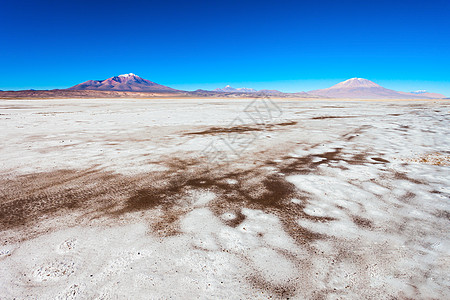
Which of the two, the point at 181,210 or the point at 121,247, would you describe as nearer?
the point at 121,247

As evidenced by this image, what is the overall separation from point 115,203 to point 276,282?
7.91 feet

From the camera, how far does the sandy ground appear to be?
1.94 meters

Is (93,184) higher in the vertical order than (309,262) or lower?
higher

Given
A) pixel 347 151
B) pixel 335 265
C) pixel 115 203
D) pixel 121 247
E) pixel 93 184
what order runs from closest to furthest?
pixel 335 265, pixel 121 247, pixel 115 203, pixel 93 184, pixel 347 151

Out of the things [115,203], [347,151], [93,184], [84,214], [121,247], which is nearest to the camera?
[121,247]

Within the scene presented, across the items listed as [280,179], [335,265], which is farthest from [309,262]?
[280,179]

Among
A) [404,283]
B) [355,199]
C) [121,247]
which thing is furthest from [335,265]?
[121,247]

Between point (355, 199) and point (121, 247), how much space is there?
Answer: 3194 mm

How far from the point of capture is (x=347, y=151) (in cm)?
629

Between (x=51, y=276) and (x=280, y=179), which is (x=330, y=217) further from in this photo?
(x=51, y=276)

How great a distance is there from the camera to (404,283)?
6.42 feet

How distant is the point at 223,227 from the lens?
2758 millimetres

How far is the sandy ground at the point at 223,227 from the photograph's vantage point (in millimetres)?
1940

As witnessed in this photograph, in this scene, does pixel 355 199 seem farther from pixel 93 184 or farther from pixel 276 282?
pixel 93 184
